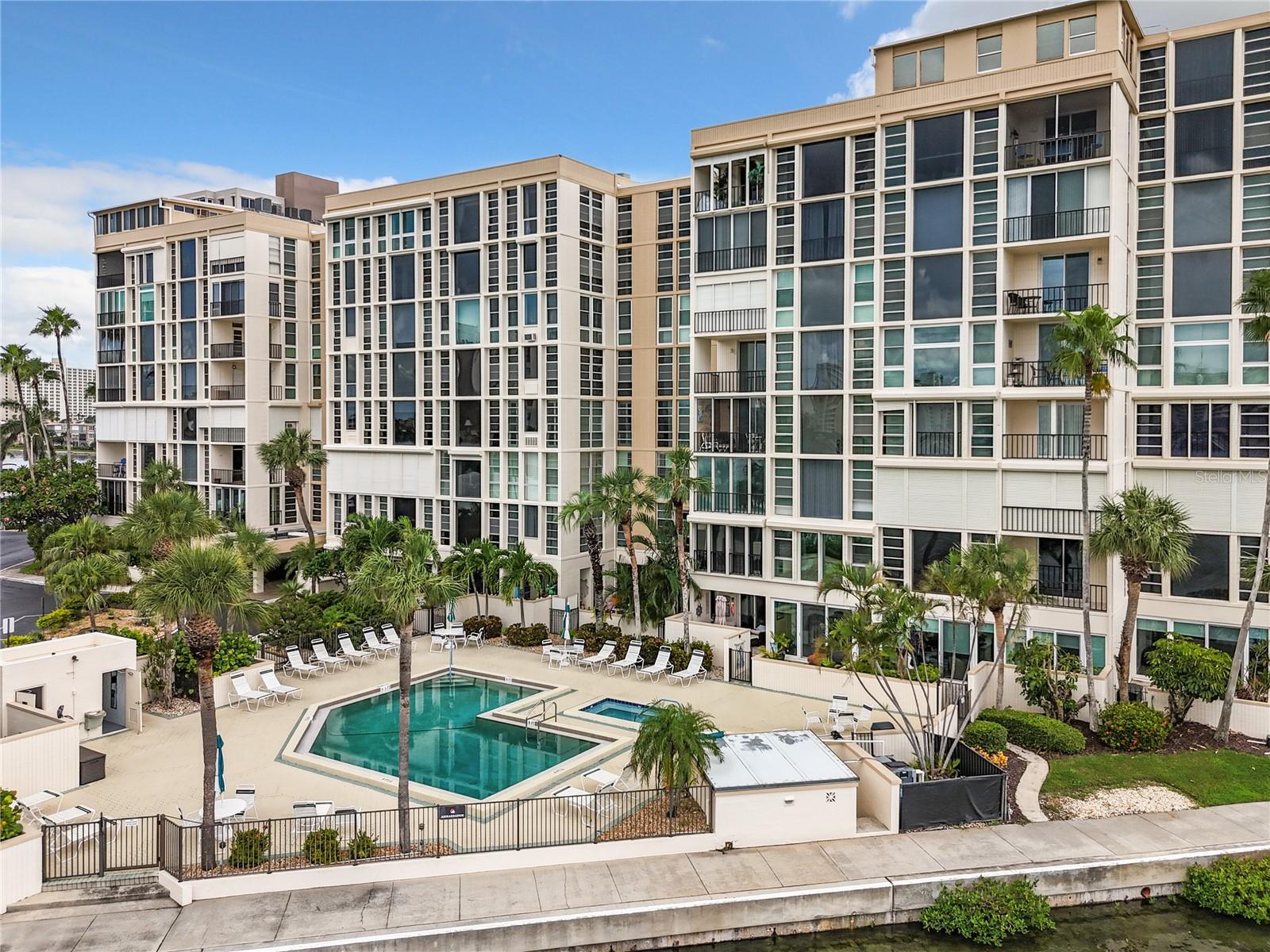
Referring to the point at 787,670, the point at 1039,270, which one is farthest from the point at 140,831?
the point at 1039,270

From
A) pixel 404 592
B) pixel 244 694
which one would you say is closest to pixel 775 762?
pixel 404 592

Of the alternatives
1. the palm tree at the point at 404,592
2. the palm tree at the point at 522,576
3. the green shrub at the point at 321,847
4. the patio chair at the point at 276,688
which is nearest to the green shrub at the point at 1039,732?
the palm tree at the point at 404,592

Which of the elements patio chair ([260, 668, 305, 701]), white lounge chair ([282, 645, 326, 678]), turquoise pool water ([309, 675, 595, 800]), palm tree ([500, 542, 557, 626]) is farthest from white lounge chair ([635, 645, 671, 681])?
patio chair ([260, 668, 305, 701])

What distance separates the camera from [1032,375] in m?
27.5

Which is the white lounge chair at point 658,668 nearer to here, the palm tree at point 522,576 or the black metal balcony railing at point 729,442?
the palm tree at point 522,576

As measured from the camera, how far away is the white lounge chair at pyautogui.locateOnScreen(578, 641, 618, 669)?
3002 centimetres

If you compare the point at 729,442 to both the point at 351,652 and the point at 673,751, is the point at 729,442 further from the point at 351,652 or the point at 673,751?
the point at 673,751

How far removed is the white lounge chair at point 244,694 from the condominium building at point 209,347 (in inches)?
848

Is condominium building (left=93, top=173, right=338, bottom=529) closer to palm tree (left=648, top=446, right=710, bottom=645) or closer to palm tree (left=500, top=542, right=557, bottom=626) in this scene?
palm tree (left=500, top=542, right=557, bottom=626)

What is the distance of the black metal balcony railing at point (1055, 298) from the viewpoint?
26906 millimetres

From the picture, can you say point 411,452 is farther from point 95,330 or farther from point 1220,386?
point 1220,386

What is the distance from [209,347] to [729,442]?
28.8 metres

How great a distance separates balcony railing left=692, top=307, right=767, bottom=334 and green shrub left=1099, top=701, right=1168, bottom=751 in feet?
51.0

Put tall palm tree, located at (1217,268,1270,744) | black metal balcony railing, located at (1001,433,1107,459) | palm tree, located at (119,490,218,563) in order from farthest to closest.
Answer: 1. palm tree, located at (119,490,218,563)
2. black metal balcony railing, located at (1001,433,1107,459)
3. tall palm tree, located at (1217,268,1270,744)
